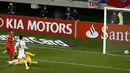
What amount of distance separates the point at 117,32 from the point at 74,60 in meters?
4.40

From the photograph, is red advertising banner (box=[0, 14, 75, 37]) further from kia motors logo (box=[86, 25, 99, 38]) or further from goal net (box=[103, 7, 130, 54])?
goal net (box=[103, 7, 130, 54])

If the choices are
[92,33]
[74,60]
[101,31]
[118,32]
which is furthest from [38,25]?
[74,60]

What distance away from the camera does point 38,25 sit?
3834 cm

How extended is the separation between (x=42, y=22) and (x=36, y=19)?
562 millimetres

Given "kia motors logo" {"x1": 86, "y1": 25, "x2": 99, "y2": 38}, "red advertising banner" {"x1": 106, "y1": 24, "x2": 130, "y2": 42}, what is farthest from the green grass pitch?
"red advertising banner" {"x1": 106, "y1": 24, "x2": 130, "y2": 42}

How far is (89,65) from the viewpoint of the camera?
27797 mm

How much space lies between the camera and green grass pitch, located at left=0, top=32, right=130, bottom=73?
85.9 ft

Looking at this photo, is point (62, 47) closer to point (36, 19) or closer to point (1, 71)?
point (36, 19)

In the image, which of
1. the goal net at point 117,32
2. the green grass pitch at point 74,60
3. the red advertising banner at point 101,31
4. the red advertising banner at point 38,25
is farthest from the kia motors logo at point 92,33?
the goal net at point 117,32

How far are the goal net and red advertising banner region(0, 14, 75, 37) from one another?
17.0ft

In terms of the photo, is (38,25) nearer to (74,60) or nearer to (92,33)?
(92,33)

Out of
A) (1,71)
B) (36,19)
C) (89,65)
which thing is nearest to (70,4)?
(36,19)

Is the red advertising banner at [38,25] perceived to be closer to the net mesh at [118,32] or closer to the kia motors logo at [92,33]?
the kia motors logo at [92,33]

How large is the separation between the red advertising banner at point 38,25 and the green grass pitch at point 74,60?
1.49m
